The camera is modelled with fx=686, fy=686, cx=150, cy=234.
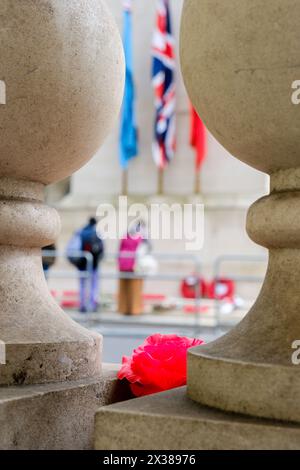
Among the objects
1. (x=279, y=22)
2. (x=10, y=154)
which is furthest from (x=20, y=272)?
(x=279, y=22)

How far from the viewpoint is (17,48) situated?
183 centimetres

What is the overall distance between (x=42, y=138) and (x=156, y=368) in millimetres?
732

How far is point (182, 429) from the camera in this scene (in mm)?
1444

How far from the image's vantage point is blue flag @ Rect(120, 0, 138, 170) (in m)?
15.0

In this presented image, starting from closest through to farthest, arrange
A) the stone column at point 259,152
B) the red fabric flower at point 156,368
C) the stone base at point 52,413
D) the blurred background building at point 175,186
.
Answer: the stone column at point 259,152 < the stone base at point 52,413 < the red fabric flower at point 156,368 < the blurred background building at point 175,186

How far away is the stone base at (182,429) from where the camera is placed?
1368 millimetres

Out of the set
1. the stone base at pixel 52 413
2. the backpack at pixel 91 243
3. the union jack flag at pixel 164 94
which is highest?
the union jack flag at pixel 164 94

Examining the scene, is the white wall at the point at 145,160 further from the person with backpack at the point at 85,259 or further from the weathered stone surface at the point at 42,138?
the weathered stone surface at the point at 42,138

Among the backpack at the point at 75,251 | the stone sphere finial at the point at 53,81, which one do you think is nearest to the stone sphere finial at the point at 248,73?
the stone sphere finial at the point at 53,81

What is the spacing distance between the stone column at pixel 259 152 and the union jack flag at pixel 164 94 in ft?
43.9

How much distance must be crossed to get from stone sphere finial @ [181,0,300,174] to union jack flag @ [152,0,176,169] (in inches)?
525

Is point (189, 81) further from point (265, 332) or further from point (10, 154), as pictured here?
point (265, 332)

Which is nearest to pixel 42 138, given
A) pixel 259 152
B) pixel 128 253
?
pixel 259 152

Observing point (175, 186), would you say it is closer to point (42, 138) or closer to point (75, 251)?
point (75, 251)
